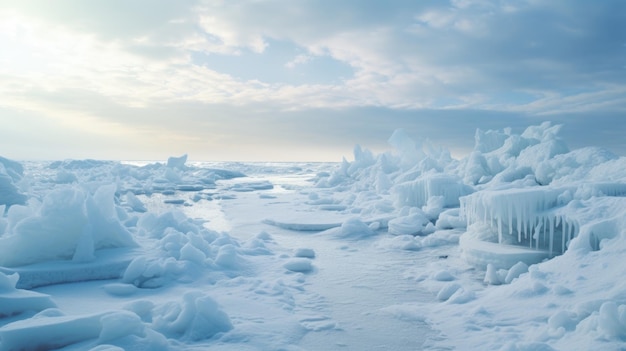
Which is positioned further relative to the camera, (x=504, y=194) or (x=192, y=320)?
(x=504, y=194)

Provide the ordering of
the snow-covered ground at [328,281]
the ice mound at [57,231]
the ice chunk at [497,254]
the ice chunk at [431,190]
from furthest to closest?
the ice chunk at [431,190] < the ice chunk at [497,254] < the ice mound at [57,231] < the snow-covered ground at [328,281]

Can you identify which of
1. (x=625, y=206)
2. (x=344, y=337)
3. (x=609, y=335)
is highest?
(x=625, y=206)

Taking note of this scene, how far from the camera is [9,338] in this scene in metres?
4.07

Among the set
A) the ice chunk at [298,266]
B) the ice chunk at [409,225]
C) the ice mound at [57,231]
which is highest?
the ice mound at [57,231]

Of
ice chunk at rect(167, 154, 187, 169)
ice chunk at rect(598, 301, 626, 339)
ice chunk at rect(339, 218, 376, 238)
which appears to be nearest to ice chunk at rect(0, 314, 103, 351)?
ice chunk at rect(598, 301, 626, 339)

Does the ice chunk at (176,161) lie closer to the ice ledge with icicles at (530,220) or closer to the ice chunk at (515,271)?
the ice ledge with icicles at (530,220)

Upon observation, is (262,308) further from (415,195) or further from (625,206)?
(415,195)

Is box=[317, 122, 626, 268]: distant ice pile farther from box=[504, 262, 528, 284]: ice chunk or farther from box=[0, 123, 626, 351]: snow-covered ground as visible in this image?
box=[504, 262, 528, 284]: ice chunk

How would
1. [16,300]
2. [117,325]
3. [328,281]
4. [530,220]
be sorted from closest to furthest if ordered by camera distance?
[117,325], [16,300], [328,281], [530,220]

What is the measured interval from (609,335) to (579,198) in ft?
15.4

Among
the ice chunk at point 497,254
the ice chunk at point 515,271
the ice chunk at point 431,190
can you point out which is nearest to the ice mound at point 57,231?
the ice chunk at point 515,271

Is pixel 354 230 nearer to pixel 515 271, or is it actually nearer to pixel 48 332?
pixel 515 271

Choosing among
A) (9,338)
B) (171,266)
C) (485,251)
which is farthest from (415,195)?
(9,338)

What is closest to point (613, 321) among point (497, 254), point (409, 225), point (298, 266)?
point (497, 254)
